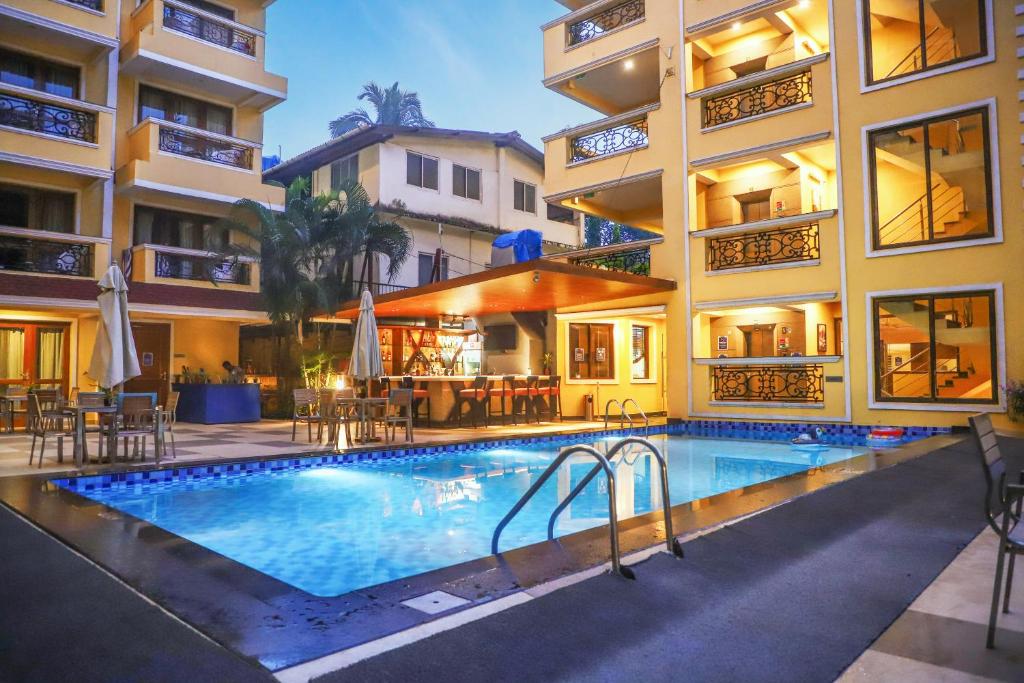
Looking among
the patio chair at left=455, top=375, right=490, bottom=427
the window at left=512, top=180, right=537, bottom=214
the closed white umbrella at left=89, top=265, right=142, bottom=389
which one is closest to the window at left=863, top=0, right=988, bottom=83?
the patio chair at left=455, top=375, right=490, bottom=427

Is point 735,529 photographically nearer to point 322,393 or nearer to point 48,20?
point 322,393

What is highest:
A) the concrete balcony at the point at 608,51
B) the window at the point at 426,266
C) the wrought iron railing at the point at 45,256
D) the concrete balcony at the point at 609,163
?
the concrete balcony at the point at 608,51

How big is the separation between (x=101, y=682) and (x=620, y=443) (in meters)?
3.12

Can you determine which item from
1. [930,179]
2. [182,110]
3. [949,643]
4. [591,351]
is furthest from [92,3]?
[949,643]

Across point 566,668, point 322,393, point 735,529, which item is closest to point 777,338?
point 322,393

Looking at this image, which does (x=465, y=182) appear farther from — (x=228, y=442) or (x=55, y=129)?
(x=228, y=442)

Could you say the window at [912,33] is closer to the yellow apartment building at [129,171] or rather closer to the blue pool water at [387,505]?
the blue pool water at [387,505]

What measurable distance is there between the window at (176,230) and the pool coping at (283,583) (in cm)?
1220

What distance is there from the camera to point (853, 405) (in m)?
12.1

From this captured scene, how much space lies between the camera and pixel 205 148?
16.6m

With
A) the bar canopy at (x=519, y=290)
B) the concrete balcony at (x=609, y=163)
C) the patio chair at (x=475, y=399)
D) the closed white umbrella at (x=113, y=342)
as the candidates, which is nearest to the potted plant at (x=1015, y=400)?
the bar canopy at (x=519, y=290)

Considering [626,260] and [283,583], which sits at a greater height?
[626,260]

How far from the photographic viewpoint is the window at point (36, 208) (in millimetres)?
14320

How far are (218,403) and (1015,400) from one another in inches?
593
